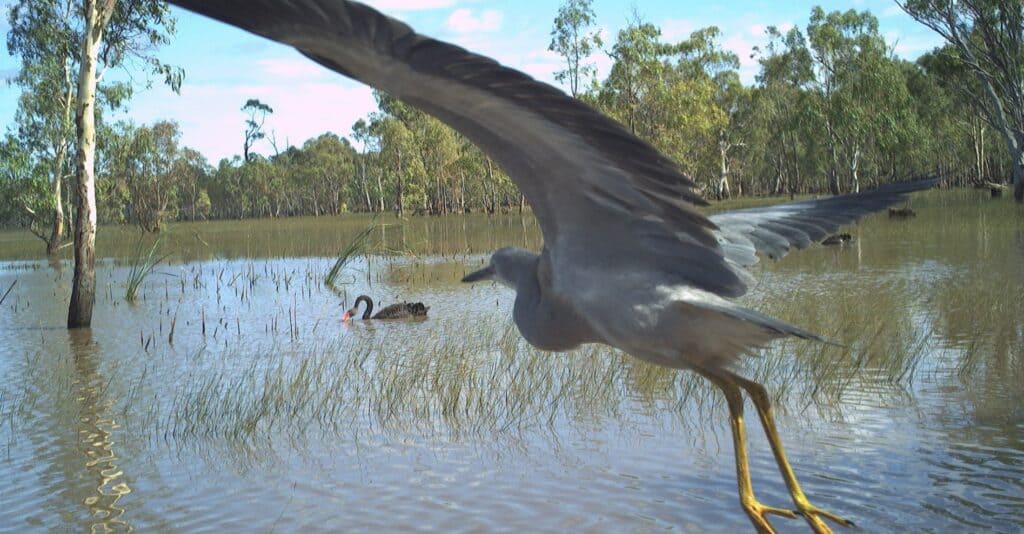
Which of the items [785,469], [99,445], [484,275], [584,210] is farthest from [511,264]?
[99,445]

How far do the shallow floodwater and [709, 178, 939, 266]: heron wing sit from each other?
1479mm

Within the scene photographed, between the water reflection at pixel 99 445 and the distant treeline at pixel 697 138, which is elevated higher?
the distant treeline at pixel 697 138

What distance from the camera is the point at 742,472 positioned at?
167 inches

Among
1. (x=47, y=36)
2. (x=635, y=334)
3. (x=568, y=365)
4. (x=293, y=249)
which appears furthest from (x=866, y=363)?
(x=293, y=249)

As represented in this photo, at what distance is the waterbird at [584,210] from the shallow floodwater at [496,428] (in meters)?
1.43

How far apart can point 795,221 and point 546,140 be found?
1867mm

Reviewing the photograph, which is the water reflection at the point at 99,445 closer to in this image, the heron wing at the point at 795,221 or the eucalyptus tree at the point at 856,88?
the heron wing at the point at 795,221

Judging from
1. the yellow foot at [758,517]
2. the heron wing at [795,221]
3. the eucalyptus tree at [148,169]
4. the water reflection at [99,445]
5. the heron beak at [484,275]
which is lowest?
the water reflection at [99,445]

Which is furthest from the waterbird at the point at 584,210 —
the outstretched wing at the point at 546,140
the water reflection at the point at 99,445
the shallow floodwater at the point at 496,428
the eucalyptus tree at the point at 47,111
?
the eucalyptus tree at the point at 47,111

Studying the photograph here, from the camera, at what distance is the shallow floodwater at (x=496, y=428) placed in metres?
5.41

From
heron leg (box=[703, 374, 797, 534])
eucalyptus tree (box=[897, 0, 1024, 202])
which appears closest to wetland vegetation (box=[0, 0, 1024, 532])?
heron leg (box=[703, 374, 797, 534])

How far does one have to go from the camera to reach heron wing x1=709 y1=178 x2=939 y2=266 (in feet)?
15.0

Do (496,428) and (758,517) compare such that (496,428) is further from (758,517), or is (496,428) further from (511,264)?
(758,517)

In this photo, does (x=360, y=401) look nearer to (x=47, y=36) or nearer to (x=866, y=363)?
(x=866, y=363)
